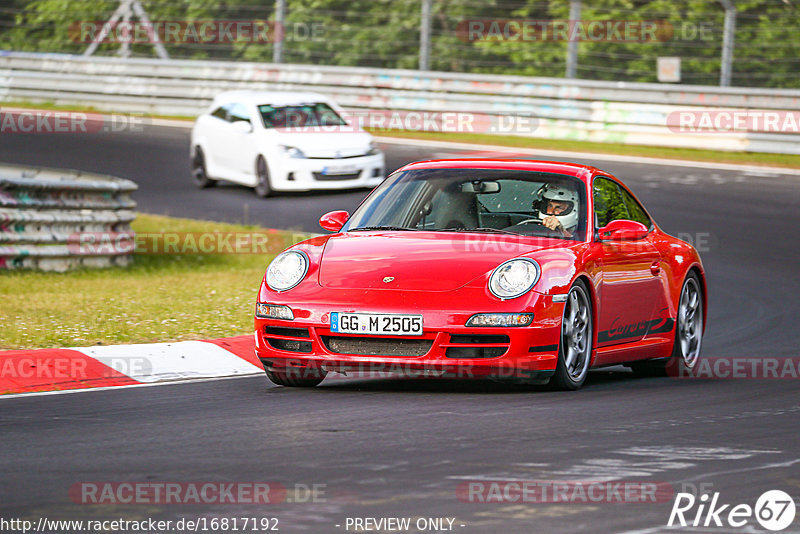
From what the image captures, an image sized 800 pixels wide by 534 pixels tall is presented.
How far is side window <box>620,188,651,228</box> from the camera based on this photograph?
10.1 meters

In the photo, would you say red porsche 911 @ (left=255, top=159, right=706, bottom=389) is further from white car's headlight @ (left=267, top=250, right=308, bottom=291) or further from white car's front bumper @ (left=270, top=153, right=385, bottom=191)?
white car's front bumper @ (left=270, top=153, right=385, bottom=191)

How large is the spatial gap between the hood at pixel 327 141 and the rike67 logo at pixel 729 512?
1557 centimetres

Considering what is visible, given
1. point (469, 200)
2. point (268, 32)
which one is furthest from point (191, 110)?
point (469, 200)

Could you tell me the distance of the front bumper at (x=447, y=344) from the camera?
8.05m

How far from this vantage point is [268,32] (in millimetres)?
32406

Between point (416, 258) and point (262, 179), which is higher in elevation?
point (416, 258)

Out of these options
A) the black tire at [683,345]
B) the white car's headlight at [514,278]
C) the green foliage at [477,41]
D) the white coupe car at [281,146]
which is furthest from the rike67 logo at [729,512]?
the green foliage at [477,41]

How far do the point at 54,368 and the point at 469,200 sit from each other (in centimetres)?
274

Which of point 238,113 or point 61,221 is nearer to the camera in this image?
point 61,221

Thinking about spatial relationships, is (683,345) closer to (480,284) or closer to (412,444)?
(480,284)

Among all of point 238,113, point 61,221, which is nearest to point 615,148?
point 238,113

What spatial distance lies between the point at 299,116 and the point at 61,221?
26.2ft

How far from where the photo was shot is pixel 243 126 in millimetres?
21812

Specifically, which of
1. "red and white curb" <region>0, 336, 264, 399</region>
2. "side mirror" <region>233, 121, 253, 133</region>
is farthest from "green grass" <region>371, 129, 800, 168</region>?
"red and white curb" <region>0, 336, 264, 399</region>
